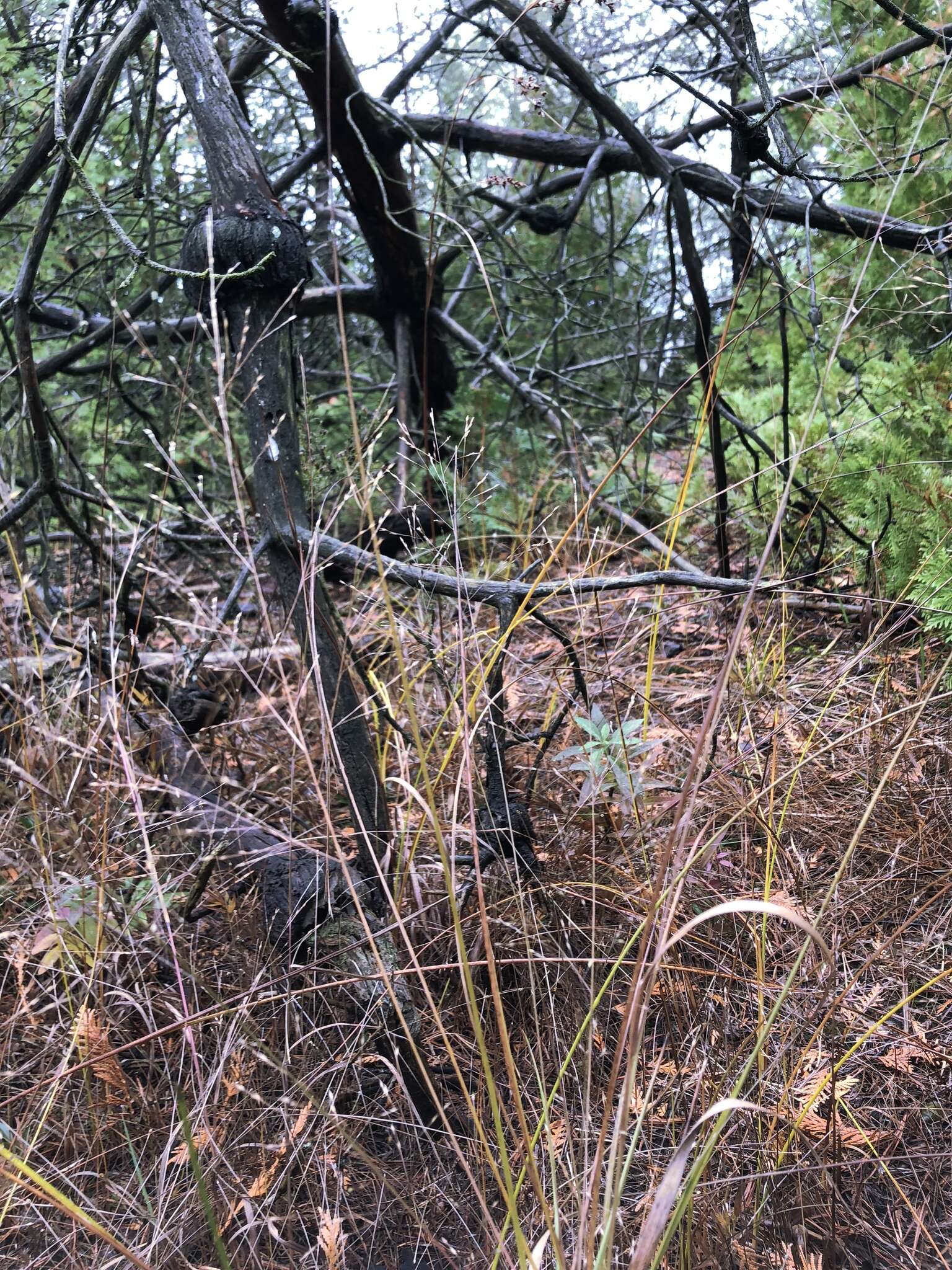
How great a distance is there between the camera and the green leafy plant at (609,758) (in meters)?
1.63

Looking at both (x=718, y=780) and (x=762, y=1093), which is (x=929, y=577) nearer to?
(x=718, y=780)

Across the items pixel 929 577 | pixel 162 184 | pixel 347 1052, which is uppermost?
pixel 162 184

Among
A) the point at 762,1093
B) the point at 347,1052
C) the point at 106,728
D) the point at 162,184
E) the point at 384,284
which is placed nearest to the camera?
the point at 762,1093

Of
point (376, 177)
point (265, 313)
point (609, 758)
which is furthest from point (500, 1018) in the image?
point (376, 177)

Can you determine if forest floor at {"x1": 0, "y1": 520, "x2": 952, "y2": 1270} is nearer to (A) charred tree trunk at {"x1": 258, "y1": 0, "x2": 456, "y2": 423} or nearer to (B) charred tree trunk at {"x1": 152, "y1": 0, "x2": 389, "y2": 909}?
(B) charred tree trunk at {"x1": 152, "y1": 0, "x2": 389, "y2": 909}

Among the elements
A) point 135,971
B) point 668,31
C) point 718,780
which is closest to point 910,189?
point 668,31

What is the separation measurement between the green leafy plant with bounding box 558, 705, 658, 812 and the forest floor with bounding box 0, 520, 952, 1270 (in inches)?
2.0

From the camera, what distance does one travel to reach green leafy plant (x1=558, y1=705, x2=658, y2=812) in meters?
1.63

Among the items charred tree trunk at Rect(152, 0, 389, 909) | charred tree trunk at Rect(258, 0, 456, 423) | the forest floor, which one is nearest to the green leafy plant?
the forest floor

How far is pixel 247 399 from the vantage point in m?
1.83

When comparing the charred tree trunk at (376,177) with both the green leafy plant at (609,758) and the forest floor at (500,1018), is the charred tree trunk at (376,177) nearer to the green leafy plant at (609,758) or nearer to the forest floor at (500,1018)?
the green leafy plant at (609,758)

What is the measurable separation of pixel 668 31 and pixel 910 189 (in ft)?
3.82

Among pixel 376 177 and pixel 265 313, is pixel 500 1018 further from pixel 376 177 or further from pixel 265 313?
pixel 376 177

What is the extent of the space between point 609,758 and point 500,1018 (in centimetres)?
64
